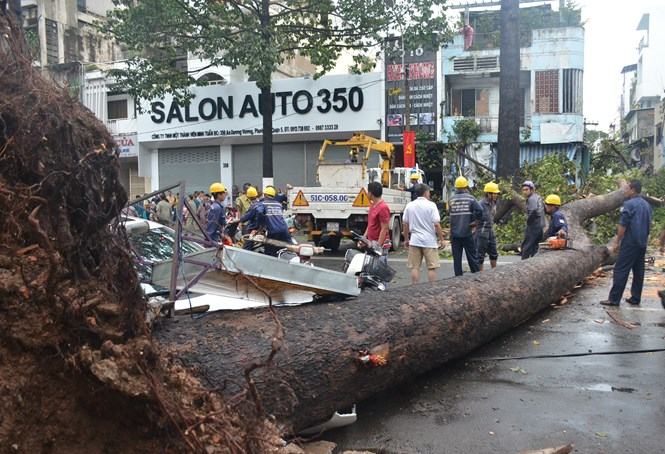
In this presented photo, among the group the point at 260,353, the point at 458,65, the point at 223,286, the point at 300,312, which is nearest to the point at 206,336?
the point at 260,353

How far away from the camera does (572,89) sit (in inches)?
962

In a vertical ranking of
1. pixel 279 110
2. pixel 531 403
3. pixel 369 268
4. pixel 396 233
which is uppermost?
pixel 279 110

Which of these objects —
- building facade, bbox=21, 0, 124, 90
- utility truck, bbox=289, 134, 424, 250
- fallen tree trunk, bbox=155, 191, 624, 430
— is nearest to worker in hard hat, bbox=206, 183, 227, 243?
utility truck, bbox=289, 134, 424, 250

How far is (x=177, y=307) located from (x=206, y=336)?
0.72 m

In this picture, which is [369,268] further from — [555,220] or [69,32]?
[69,32]

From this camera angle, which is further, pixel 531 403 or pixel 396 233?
pixel 396 233

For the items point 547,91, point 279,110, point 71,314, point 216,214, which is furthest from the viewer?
point 547,91

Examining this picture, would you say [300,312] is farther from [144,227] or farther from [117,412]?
[117,412]

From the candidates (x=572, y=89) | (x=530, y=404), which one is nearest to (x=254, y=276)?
(x=530, y=404)

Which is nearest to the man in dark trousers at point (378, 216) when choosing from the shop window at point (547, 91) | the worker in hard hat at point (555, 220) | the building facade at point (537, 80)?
the worker in hard hat at point (555, 220)

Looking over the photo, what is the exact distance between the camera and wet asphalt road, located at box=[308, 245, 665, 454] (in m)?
3.74

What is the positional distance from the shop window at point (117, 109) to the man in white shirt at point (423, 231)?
873 inches

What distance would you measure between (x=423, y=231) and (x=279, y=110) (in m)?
17.1

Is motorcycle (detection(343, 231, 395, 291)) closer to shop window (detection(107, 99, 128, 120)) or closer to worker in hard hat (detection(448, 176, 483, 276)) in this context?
worker in hard hat (detection(448, 176, 483, 276))
